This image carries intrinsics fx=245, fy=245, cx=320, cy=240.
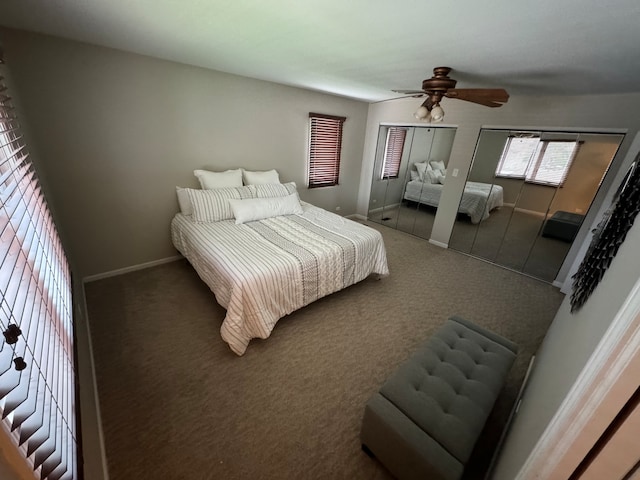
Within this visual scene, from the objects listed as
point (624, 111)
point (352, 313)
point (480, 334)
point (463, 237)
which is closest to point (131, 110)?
point (352, 313)

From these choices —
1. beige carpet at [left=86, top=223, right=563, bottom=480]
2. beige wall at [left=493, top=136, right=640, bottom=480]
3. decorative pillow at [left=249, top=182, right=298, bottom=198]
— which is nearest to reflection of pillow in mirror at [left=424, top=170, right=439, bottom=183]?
beige carpet at [left=86, top=223, right=563, bottom=480]

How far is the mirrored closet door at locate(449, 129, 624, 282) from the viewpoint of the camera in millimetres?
2719

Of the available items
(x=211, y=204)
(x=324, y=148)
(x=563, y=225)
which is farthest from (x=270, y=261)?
(x=563, y=225)

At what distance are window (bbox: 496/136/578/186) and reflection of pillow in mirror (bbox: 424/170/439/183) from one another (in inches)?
35.1

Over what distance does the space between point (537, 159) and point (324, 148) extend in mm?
2882

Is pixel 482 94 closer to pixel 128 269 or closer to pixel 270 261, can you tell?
pixel 270 261

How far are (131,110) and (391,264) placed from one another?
11.2ft

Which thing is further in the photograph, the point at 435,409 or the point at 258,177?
the point at 258,177

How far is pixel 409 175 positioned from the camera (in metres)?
4.29

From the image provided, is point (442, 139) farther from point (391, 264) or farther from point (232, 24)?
point (232, 24)

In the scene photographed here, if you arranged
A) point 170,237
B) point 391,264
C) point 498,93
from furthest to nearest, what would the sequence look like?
point 391,264
point 170,237
point 498,93

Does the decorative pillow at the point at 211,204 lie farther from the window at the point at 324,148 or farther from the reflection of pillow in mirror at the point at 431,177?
the reflection of pillow in mirror at the point at 431,177

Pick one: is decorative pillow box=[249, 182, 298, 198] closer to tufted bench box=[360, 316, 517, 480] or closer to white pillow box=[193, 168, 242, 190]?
white pillow box=[193, 168, 242, 190]

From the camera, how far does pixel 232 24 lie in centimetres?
158
